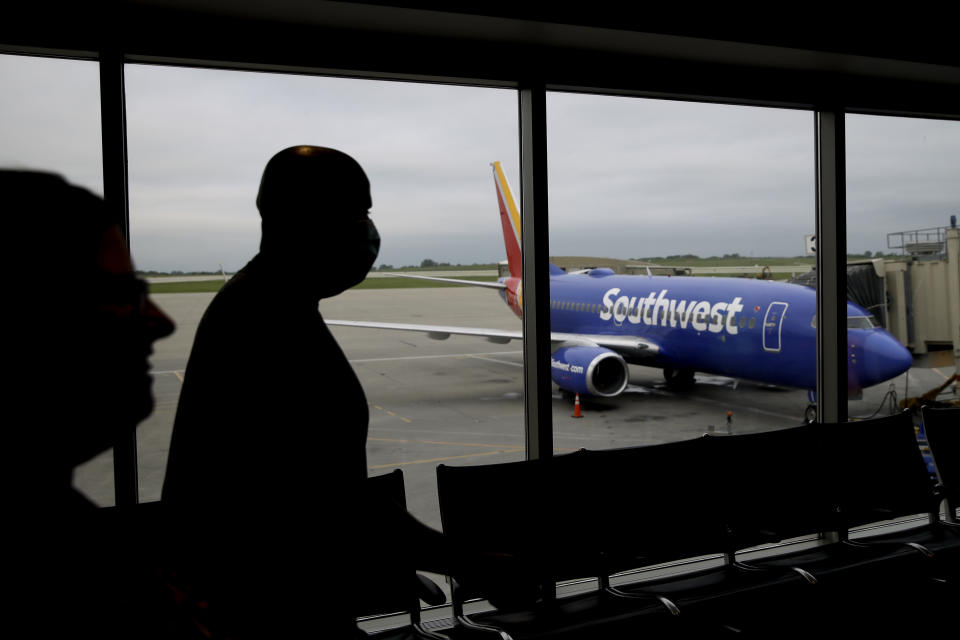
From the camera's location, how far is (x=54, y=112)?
250cm

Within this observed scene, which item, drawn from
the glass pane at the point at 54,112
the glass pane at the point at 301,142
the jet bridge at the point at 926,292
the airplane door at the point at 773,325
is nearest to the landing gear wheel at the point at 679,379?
the airplane door at the point at 773,325

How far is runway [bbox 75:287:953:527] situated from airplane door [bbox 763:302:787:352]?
87 centimetres

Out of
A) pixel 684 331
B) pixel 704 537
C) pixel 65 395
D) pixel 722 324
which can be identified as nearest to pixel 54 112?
pixel 65 395

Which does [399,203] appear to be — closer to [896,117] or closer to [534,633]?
[534,633]

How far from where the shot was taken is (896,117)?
4078 millimetres

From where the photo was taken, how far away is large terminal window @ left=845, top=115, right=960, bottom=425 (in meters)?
3.95

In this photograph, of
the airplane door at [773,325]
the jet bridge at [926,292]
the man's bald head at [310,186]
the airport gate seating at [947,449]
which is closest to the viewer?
the man's bald head at [310,186]

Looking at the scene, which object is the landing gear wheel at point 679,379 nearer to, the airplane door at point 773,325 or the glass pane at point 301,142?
the airplane door at point 773,325

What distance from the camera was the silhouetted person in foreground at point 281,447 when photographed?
0.74 meters

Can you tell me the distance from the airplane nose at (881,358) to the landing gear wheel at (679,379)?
2.79 m

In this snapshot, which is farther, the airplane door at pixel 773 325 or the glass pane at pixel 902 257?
the airplane door at pixel 773 325

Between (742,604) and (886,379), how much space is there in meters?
5.04

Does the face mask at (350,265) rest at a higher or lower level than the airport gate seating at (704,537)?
higher

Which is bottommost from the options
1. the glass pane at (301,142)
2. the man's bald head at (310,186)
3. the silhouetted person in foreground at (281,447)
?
the silhouetted person in foreground at (281,447)
